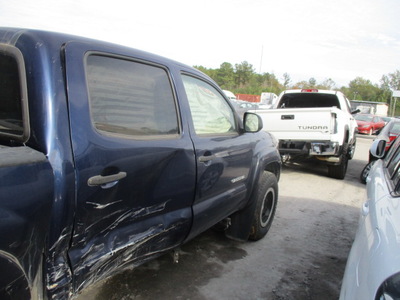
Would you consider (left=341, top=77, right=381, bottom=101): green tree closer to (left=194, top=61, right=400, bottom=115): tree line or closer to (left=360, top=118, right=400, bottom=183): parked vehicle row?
(left=194, top=61, right=400, bottom=115): tree line

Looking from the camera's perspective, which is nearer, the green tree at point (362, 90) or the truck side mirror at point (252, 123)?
the truck side mirror at point (252, 123)

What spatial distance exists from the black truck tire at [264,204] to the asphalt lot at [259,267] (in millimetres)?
155

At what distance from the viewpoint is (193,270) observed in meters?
3.21

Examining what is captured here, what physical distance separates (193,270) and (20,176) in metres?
2.27

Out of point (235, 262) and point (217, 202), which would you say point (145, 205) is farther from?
point (235, 262)

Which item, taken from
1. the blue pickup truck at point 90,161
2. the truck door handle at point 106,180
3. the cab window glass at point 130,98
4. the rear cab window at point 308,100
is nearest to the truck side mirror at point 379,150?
the blue pickup truck at point 90,161

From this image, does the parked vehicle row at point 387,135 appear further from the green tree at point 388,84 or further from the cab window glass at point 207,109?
the green tree at point 388,84

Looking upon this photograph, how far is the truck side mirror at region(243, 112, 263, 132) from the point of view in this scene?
11.0 ft

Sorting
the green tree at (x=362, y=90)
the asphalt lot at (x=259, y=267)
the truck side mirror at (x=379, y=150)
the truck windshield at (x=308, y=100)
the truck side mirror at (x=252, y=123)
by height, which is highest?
the green tree at (x=362, y=90)

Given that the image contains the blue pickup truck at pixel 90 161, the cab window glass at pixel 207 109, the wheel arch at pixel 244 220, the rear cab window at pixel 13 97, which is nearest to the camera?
the blue pickup truck at pixel 90 161

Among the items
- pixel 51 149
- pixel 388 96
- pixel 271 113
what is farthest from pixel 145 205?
pixel 388 96

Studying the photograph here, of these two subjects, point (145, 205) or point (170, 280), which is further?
point (170, 280)

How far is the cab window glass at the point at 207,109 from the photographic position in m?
2.69

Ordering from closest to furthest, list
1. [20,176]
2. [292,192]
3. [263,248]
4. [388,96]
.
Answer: [20,176], [263,248], [292,192], [388,96]
